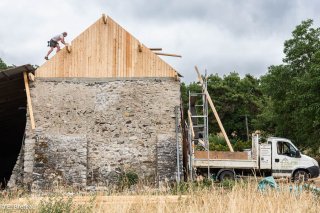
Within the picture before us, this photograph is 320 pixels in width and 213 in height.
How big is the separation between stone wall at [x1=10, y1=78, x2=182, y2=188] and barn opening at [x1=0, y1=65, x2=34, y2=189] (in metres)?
0.92

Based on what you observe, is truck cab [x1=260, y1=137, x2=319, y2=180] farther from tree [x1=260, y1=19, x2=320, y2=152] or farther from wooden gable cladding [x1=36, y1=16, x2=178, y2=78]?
wooden gable cladding [x1=36, y1=16, x2=178, y2=78]

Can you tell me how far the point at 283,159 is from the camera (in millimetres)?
17750

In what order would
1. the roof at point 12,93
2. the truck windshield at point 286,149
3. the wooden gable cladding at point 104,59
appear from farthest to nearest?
the truck windshield at point 286,149
the wooden gable cladding at point 104,59
the roof at point 12,93

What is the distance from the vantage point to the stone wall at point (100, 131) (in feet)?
50.3

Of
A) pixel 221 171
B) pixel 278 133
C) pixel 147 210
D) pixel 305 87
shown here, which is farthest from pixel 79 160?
pixel 278 133

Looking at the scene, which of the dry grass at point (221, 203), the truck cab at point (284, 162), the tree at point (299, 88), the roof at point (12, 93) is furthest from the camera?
the tree at point (299, 88)

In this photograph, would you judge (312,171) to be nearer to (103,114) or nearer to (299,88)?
(299,88)

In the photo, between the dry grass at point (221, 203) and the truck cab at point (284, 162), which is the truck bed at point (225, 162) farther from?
the dry grass at point (221, 203)

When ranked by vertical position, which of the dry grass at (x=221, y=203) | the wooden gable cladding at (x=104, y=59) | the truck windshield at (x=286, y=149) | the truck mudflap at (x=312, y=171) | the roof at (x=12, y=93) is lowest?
the truck mudflap at (x=312, y=171)

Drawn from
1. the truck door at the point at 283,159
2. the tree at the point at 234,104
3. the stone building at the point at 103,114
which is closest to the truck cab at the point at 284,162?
the truck door at the point at 283,159

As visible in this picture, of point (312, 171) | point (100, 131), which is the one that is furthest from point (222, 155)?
point (100, 131)

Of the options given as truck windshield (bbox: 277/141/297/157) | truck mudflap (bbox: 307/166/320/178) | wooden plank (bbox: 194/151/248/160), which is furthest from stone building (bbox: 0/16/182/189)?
truck mudflap (bbox: 307/166/320/178)

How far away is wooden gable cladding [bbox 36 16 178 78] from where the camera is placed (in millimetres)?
16125

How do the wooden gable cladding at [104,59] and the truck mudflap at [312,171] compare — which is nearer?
the wooden gable cladding at [104,59]
